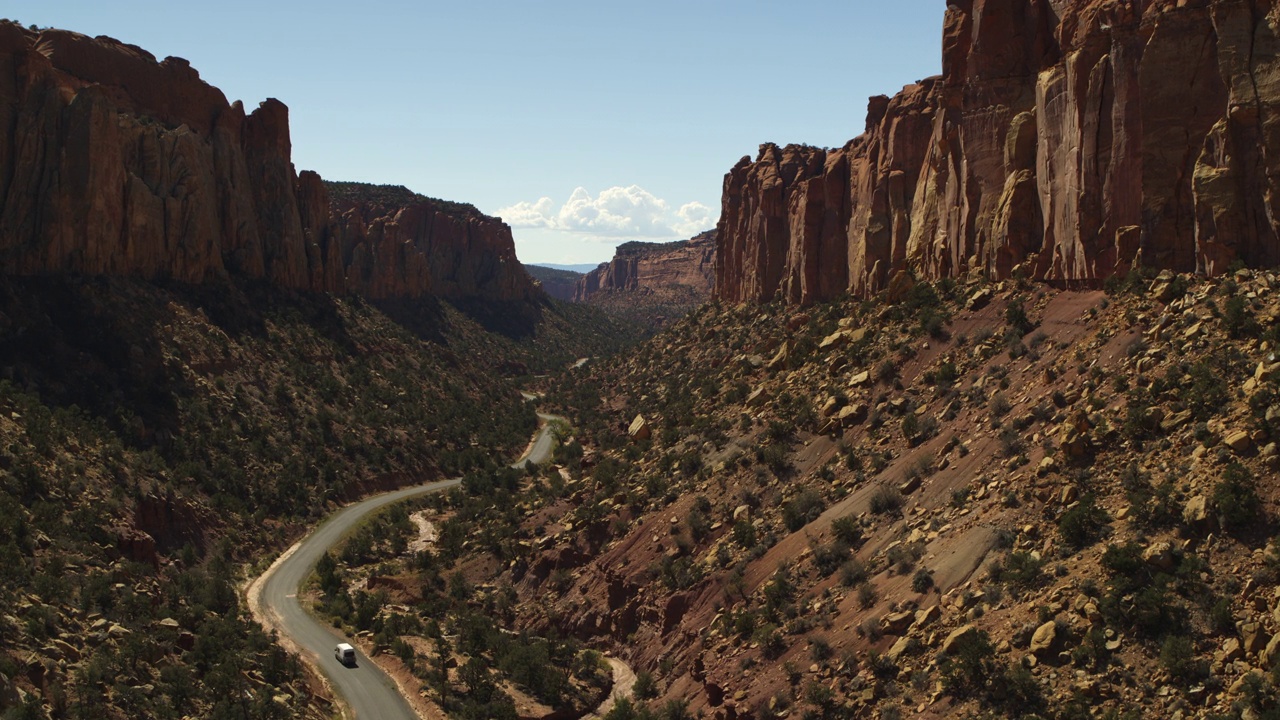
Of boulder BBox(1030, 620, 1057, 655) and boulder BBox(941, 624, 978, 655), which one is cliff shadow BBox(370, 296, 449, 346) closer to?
boulder BBox(941, 624, 978, 655)

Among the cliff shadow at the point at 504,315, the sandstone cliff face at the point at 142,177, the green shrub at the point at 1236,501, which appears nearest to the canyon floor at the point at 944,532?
the green shrub at the point at 1236,501

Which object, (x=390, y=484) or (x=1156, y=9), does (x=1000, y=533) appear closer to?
(x=1156, y=9)

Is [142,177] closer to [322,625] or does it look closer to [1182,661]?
[322,625]

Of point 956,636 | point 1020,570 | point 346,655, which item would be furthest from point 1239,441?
point 346,655

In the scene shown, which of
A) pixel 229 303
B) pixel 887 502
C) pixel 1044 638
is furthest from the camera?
pixel 229 303

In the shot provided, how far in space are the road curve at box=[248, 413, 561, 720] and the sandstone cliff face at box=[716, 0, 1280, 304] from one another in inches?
1188

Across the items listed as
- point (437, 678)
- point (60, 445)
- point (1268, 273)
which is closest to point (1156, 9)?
point (1268, 273)

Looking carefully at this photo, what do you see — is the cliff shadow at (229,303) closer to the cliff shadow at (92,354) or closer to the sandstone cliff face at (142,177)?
the sandstone cliff face at (142,177)

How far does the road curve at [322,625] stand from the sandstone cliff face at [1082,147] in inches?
1188

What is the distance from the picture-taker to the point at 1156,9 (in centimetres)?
3300

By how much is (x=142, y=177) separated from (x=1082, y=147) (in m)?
64.1

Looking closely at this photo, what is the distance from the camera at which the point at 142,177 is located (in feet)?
241

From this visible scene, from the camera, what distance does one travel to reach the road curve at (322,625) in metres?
37.2

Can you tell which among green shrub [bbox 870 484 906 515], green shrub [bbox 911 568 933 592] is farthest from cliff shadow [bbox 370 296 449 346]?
green shrub [bbox 911 568 933 592]
